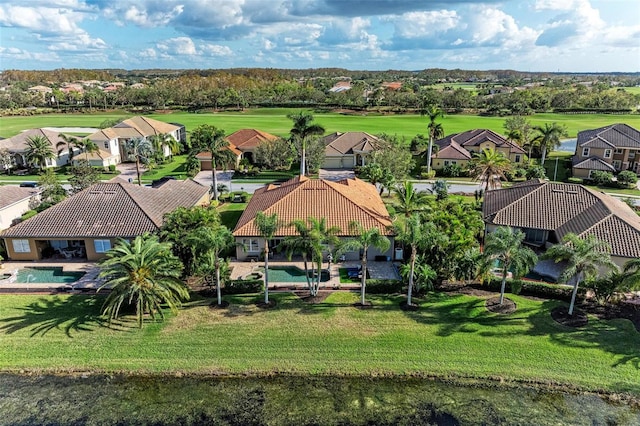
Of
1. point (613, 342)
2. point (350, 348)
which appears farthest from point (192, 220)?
point (613, 342)

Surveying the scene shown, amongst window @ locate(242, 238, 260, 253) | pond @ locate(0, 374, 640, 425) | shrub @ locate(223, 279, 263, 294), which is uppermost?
window @ locate(242, 238, 260, 253)

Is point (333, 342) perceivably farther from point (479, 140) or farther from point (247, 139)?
point (479, 140)

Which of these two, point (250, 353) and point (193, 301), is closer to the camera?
point (250, 353)

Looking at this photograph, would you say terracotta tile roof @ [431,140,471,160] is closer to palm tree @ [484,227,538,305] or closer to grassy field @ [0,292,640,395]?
grassy field @ [0,292,640,395]

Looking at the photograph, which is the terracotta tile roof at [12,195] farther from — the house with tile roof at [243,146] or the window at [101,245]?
the house with tile roof at [243,146]

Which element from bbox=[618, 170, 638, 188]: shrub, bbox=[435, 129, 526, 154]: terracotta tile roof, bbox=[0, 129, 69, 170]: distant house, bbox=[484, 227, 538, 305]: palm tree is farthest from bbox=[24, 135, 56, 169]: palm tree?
bbox=[618, 170, 638, 188]: shrub

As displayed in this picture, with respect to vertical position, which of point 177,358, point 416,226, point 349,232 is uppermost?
point 416,226

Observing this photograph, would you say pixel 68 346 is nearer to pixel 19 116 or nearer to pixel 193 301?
pixel 193 301
